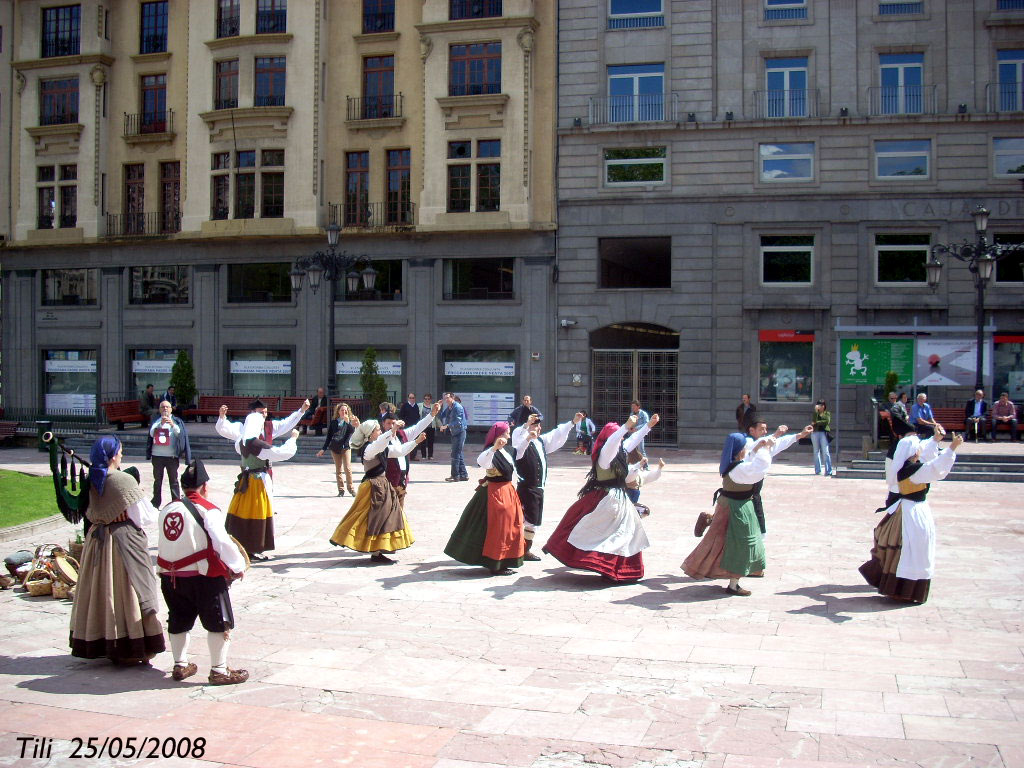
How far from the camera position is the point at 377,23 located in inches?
1305

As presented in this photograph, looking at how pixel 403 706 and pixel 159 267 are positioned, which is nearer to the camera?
pixel 403 706

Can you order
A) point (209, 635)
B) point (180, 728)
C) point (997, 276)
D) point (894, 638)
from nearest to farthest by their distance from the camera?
1. point (180, 728)
2. point (209, 635)
3. point (894, 638)
4. point (997, 276)

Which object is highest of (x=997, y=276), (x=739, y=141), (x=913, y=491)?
(x=739, y=141)

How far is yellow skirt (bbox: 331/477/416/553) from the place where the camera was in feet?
39.2

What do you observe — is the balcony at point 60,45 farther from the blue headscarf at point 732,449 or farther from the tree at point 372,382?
the blue headscarf at point 732,449

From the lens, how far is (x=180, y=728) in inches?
260

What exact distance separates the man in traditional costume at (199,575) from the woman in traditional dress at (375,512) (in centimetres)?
425

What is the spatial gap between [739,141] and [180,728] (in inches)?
1046

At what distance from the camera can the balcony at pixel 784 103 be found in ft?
96.7

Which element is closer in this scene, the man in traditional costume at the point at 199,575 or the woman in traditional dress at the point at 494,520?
the man in traditional costume at the point at 199,575

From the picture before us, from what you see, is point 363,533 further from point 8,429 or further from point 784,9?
point 8,429

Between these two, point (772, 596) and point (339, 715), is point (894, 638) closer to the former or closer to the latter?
point (772, 596)

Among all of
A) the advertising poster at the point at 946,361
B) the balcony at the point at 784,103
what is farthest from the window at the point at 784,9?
the advertising poster at the point at 946,361

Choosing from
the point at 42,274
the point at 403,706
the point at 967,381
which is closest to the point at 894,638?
the point at 403,706
